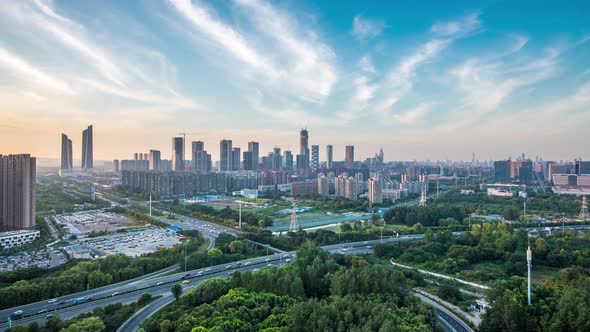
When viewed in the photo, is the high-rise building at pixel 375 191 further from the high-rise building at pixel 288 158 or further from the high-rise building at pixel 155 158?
the high-rise building at pixel 155 158

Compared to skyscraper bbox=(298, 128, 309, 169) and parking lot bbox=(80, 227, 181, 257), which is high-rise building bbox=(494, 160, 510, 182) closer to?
skyscraper bbox=(298, 128, 309, 169)

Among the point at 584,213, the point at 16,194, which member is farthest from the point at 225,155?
the point at 584,213

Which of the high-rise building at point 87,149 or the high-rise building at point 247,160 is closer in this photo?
the high-rise building at point 247,160

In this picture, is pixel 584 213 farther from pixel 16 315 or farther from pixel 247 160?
pixel 247 160

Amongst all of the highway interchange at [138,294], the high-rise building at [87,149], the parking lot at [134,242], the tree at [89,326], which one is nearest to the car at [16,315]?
the highway interchange at [138,294]

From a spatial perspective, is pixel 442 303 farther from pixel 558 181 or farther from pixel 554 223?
pixel 558 181

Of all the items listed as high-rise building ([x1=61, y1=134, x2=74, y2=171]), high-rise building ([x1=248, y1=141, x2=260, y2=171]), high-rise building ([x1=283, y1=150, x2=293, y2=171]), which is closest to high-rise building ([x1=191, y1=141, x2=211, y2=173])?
high-rise building ([x1=248, y1=141, x2=260, y2=171])
